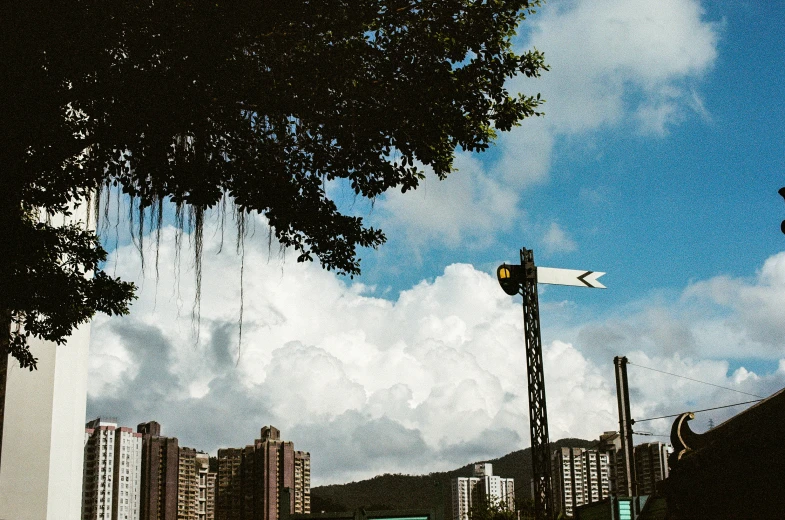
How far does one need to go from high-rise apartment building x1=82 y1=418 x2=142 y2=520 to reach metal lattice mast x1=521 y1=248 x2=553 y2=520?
273ft

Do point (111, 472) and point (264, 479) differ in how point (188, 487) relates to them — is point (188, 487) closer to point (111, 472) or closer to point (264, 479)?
point (264, 479)

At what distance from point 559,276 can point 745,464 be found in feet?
34.5

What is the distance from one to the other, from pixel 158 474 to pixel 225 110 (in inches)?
3712

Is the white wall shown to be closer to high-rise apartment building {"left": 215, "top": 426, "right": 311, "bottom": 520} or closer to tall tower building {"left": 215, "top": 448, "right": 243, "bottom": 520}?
high-rise apartment building {"left": 215, "top": 426, "right": 311, "bottom": 520}

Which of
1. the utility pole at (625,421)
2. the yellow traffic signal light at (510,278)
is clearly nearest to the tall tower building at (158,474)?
the utility pole at (625,421)

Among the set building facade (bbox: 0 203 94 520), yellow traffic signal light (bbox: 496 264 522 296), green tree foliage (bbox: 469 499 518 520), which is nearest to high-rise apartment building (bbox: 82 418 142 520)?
green tree foliage (bbox: 469 499 518 520)

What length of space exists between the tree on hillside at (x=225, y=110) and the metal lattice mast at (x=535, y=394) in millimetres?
4150

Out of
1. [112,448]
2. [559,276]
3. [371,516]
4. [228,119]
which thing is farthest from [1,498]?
[112,448]

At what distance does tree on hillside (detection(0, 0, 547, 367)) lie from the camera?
8.07 meters

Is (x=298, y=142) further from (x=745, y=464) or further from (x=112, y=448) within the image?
(x=112, y=448)

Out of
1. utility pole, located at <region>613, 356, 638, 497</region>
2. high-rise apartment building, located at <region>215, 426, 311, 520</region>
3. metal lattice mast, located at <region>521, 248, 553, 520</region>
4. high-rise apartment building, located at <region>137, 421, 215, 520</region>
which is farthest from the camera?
high-rise apartment building, located at <region>215, 426, 311, 520</region>

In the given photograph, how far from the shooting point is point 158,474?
95125 millimetres

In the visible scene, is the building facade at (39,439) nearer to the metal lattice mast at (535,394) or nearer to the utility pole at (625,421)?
the metal lattice mast at (535,394)

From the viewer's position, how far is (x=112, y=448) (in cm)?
9162
